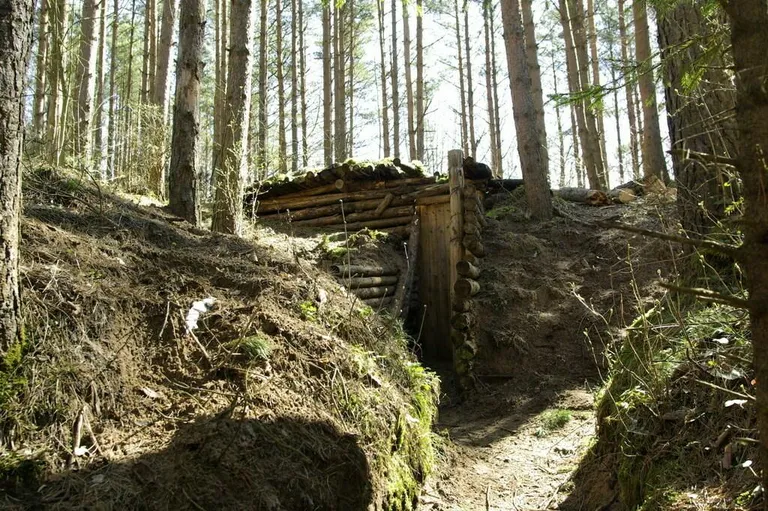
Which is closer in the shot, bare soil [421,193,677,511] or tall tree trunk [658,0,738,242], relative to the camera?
bare soil [421,193,677,511]

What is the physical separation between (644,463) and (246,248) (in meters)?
3.93

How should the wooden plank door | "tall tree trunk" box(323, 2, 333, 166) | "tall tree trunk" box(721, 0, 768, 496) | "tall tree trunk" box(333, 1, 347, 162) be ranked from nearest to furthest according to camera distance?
1. "tall tree trunk" box(721, 0, 768, 496)
2. the wooden plank door
3. "tall tree trunk" box(333, 1, 347, 162)
4. "tall tree trunk" box(323, 2, 333, 166)

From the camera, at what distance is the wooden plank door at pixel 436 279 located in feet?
28.0

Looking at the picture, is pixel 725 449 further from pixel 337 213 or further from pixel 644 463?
pixel 337 213

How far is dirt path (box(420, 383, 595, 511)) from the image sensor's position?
14.0 ft

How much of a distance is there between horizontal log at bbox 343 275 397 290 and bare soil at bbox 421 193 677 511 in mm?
1306

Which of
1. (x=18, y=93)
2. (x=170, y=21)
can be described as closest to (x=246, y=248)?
(x=18, y=93)

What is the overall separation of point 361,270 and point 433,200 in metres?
2.10

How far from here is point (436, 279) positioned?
343 inches

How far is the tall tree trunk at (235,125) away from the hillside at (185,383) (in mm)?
1529

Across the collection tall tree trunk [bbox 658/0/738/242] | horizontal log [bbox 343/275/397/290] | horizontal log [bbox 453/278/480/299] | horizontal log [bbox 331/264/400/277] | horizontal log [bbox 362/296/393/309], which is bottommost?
horizontal log [bbox 362/296/393/309]

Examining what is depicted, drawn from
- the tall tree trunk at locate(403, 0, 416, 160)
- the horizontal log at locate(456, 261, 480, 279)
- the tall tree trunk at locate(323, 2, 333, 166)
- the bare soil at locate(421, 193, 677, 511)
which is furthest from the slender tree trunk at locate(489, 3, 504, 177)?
the horizontal log at locate(456, 261, 480, 279)

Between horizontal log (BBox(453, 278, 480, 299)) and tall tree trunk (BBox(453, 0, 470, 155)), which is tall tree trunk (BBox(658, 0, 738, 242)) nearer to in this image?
horizontal log (BBox(453, 278, 480, 299))

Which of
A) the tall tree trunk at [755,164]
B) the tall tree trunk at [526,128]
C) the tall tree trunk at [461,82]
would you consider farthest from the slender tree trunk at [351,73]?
the tall tree trunk at [755,164]
